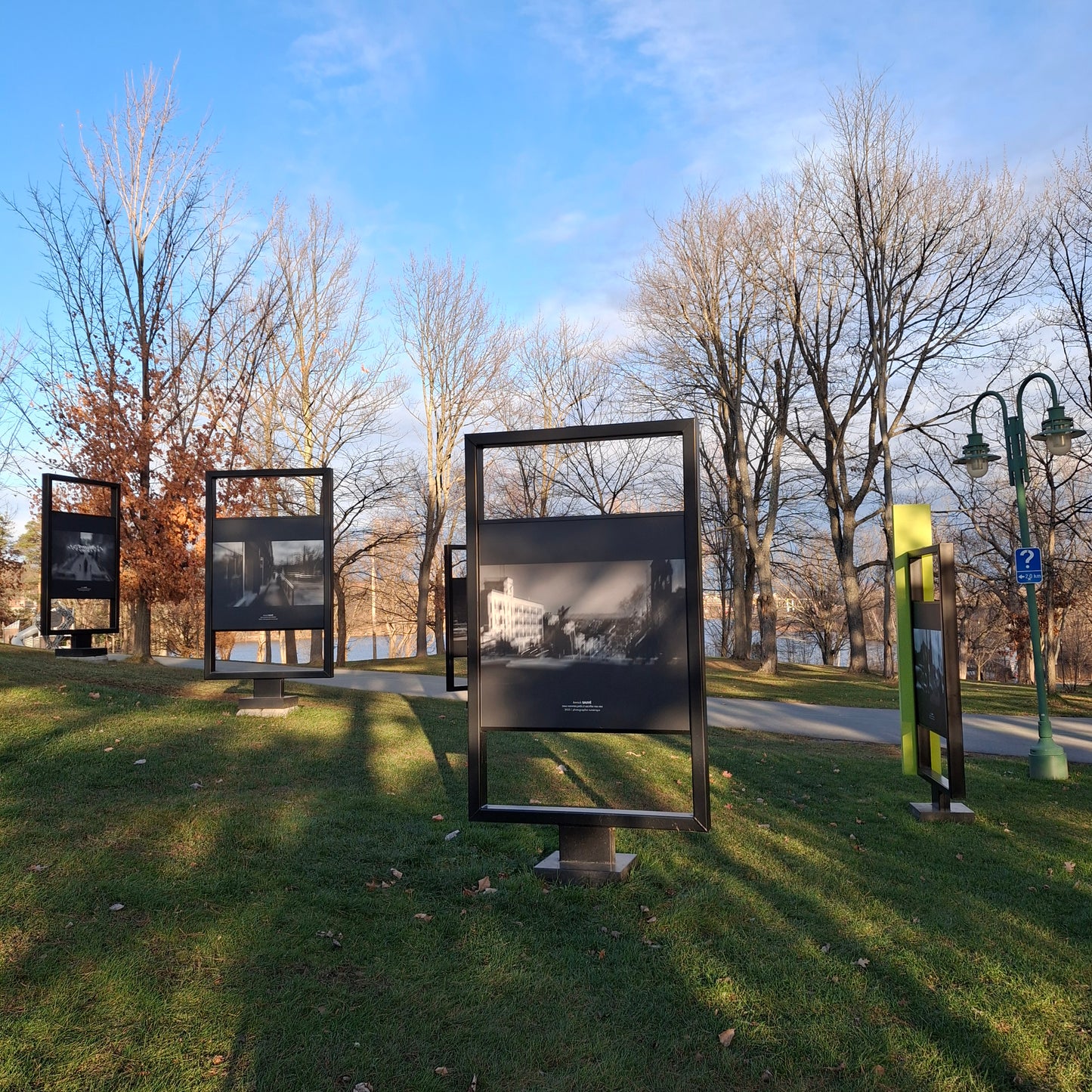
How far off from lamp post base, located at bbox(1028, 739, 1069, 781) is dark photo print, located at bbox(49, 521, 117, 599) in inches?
536

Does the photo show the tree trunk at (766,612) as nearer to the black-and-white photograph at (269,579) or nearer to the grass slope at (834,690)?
the grass slope at (834,690)

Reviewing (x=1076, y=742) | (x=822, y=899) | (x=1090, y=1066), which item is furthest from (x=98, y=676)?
(x=1076, y=742)

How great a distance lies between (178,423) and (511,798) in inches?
471

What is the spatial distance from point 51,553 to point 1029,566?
46.4 feet

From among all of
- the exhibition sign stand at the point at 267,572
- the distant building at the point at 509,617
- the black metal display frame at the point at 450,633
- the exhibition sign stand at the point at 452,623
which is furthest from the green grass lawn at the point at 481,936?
→ the exhibition sign stand at the point at 452,623

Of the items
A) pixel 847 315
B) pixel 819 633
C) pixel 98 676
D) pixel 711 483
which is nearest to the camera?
pixel 98 676

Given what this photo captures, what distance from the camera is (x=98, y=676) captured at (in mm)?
11195

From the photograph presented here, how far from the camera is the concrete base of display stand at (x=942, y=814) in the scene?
7.42m

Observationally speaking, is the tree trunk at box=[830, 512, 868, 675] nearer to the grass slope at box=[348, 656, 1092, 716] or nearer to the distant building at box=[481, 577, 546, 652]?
the grass slope at box=[348, 656, 1092, 716]

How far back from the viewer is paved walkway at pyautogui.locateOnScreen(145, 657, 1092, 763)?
11.8 m

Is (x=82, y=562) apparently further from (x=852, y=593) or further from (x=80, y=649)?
(x=852, y=593)

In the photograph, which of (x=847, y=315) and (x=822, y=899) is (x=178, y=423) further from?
(x=847, y=315)

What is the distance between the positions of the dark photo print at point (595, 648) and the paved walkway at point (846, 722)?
7.69 m

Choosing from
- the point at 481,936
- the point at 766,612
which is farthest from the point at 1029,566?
the point at 766,612
